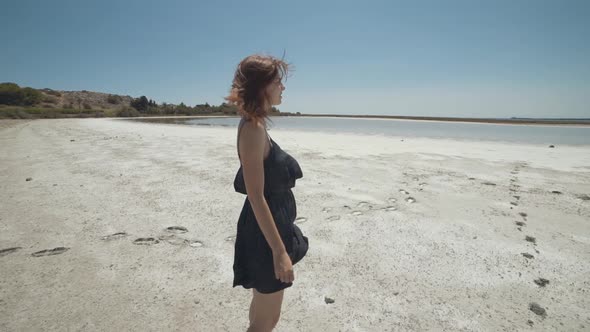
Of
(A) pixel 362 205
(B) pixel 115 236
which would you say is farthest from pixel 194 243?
(A) pixel 362 205

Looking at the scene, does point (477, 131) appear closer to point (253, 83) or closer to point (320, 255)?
point (320, 255)

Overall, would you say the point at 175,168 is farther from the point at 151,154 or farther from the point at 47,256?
the point at 47,256

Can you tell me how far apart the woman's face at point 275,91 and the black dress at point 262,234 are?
22 cm

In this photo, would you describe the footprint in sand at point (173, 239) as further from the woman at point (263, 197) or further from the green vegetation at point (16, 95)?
the green vegetation at point (16, 95)

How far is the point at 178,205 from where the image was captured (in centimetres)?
434

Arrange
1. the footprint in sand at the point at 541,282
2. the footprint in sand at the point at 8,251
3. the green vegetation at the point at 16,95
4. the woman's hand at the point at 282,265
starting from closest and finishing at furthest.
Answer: the woman's hand at the point at 282,265, the footprint in sand at the point at 541,282, the footprint in sand at the point at 8,251, the green vegetation at the point at 16,95

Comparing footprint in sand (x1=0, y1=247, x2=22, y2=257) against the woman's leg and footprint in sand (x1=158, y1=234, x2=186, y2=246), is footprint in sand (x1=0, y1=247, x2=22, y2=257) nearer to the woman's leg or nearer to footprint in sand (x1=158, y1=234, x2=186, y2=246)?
footprint in sand (x1=158, y1=234, x2=186, y2=246)

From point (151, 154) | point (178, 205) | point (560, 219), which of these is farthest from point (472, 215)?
point (151, 154)

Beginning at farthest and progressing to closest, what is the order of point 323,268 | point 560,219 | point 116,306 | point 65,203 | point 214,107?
1. point 214,107
2. point 65,203
3. point 560,219
4. point 323,268
5. point 116,306

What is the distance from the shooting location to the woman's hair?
133cm

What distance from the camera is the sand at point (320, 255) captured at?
210 centimetres

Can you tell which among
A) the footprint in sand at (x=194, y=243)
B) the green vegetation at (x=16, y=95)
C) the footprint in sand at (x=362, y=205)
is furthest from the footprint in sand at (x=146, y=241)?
the green vegetation at (x=16, y=95)

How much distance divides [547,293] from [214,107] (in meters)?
107

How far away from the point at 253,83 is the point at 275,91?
0.44 feet
